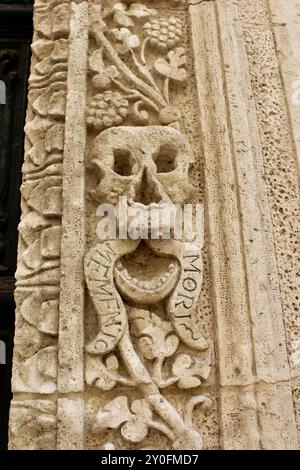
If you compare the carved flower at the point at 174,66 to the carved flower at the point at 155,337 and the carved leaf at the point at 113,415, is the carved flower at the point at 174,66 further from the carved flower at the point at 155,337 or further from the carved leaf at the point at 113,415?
the carved leaf at the point at 113,415

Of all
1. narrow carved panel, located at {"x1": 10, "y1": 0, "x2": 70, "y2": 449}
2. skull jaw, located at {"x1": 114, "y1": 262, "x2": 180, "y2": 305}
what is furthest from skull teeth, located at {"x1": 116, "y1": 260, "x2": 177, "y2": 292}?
narrow carved panel, located at {"x1": 10, "y1": 0, "x2": 70, "y2": 449}

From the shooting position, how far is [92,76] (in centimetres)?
144

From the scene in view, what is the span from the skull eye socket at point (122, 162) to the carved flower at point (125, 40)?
1.15 ft

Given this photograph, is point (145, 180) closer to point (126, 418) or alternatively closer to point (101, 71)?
point (101, 71)

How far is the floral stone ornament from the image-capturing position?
1404 millimetres

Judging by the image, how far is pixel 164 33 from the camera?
59.8 inches

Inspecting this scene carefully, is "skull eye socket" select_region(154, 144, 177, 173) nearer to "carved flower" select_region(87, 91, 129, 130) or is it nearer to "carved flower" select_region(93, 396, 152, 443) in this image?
"carved flower" select_region(87, 91, 129, 130)

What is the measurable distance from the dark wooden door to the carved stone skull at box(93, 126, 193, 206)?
561 millimetres

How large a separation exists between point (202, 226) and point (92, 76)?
1.83 feet

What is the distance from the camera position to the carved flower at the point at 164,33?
1502 millimetres

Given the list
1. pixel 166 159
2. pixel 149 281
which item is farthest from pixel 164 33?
pixel 149 281

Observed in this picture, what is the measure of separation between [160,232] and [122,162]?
251 mm

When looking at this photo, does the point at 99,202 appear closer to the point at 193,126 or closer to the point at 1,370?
the point at 193,126
